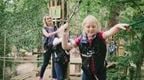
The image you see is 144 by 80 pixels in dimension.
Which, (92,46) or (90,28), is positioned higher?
(90,28)

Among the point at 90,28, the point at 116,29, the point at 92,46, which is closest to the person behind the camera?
the point at 116,29

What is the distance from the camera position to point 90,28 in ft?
17.1

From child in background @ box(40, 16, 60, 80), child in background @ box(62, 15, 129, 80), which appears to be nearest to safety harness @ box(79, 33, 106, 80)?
child in background @ box(62, 15, 129, 80)

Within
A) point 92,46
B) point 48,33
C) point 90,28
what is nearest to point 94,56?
point 92,46

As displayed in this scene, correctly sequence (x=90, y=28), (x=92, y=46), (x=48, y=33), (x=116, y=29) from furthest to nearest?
1. (x=48, y=33)
2. (x=92, y=46)
3. (x=90, y=28)
4. (x=116, y=29)

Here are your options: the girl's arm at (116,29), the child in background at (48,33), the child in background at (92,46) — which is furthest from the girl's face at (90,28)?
the child in background at (48,33)

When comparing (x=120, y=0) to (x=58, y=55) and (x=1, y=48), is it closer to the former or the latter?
(x=58, y=55)

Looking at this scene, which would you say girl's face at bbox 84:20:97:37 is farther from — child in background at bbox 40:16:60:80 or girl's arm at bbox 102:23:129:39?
child in background at bbox 40:16:60:80

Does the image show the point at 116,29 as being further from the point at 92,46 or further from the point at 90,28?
the point at 92,46

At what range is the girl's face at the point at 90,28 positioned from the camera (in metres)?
5.19

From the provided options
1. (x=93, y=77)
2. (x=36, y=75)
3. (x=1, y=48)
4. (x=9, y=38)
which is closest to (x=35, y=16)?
(x=9, y=38)

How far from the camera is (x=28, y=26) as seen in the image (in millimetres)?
16328

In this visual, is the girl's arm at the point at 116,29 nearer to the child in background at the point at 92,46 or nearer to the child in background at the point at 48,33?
the child in background at the point at 92,46

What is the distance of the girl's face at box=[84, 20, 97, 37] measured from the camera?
5191 mm
